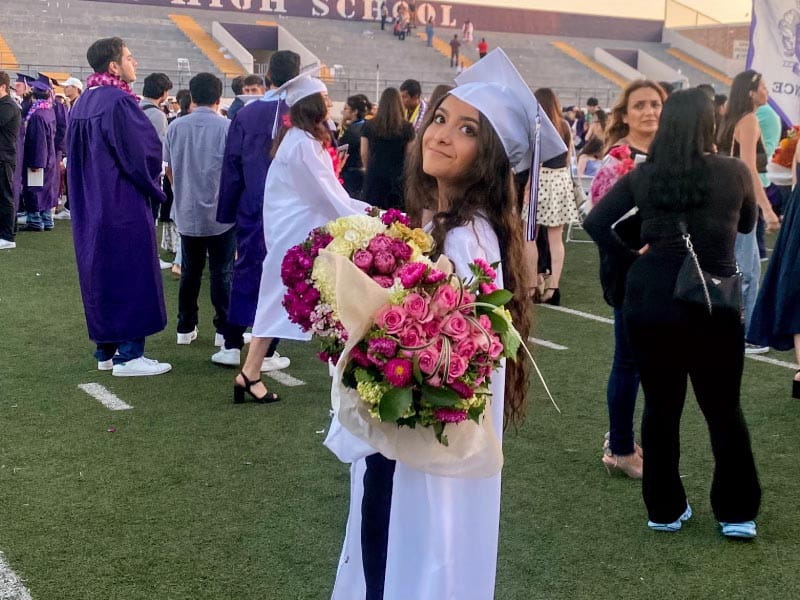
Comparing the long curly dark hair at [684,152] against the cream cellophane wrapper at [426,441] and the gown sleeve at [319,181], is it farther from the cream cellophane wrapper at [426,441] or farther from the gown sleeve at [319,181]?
the gown sleeve at [319,181]

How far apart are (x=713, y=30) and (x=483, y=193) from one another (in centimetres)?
4832

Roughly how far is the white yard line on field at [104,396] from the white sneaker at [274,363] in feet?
3.32

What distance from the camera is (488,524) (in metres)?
2.50

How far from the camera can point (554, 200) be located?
8.16 m

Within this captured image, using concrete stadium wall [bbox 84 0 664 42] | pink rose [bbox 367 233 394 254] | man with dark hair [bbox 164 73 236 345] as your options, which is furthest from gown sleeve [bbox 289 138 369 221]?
concrete stadium wall [bbox 84 0 664 42]

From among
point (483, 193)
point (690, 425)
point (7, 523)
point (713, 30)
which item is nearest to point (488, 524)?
point (483, 193)

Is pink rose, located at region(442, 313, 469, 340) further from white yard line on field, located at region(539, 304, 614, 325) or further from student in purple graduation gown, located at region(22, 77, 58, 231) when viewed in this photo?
student in purple graduation gown, located at region(22, 77, 58, 231)

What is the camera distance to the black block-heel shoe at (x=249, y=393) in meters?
5.45

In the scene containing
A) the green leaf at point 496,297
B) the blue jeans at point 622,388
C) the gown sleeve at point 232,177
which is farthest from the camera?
the gown sleeve at point 232,177

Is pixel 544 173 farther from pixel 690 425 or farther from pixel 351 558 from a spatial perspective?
pixel 351 558

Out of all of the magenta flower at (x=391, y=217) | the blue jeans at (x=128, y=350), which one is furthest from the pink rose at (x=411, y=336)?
the blue jeans at (x=128, y=350)

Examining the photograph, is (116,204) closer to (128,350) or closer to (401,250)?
(128,350)

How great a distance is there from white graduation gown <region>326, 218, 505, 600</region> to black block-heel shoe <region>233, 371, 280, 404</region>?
9.76 ft

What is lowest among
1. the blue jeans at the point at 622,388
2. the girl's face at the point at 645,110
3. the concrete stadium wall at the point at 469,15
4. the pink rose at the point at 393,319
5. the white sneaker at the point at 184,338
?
the white sneaker at the point at 184,338
